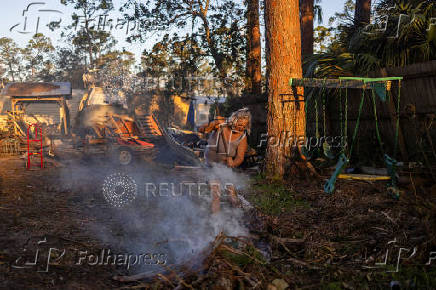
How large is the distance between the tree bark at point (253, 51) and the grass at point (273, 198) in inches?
296

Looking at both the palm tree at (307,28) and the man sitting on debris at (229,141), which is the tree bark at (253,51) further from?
the man sitting on debris at (229,141)

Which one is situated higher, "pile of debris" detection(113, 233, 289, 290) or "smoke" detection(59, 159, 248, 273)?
"pile of debris" detection(113, 233, 289, 290)

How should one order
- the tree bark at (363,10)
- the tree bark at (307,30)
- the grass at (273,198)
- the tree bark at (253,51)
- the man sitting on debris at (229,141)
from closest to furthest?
the man sitting on debris at (229,141)
the grass at (273,198)
the tree bark at (363,10)
the tree bark at (307,30)
the tree bark at (253,51)

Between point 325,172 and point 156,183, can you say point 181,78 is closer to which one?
point 156,183

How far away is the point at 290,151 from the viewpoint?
7492mm

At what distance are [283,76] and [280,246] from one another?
4466 millimetres

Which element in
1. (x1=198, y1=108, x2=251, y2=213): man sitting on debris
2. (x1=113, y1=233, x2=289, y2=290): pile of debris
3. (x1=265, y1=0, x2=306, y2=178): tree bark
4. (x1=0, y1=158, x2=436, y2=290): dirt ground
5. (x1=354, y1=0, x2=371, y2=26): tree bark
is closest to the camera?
(x1=113, y1=233, x2=289, y2=290): pile of debris

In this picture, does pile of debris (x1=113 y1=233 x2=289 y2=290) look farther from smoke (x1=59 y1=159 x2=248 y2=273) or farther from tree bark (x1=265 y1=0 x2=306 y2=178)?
tree bark (x1=265 y1=0 x2=306 y2=178)

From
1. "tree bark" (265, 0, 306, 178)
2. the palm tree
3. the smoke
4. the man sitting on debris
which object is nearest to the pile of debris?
the smoke

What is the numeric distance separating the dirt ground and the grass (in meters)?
A: 0.04

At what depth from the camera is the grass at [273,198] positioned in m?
5.59

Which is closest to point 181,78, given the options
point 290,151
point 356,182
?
point 290,151

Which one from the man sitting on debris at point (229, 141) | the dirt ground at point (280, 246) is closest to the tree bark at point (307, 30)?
the dirt ground at point (280, 246)

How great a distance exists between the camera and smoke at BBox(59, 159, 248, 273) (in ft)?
13.4
